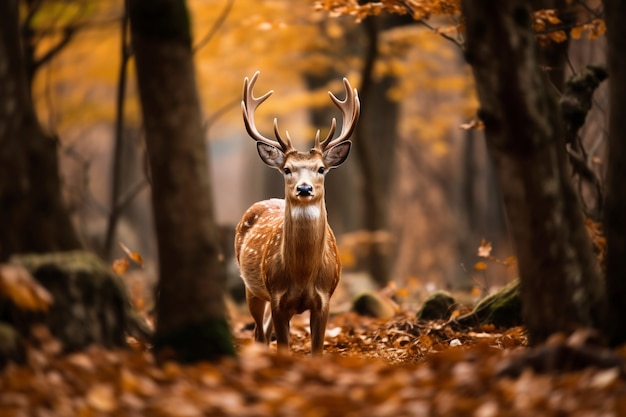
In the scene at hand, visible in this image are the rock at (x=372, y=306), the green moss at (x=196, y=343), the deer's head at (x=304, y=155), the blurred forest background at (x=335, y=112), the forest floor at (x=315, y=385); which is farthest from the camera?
the blurred forest background at (x=335, y=112)

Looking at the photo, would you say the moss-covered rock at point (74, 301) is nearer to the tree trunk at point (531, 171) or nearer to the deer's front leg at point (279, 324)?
the tree trunk at point (531, 171)

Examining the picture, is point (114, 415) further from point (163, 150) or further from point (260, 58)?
point (260, 58)

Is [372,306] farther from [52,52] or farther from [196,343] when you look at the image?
[196,343]

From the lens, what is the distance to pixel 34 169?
628 cm

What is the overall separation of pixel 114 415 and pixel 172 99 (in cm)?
190

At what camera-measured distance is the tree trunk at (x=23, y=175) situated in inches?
233

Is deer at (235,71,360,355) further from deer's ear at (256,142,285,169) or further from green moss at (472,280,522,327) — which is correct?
green moss at (472,280,522,327)

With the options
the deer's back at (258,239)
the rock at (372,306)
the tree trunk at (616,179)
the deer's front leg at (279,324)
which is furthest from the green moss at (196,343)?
the rock at (372,306)

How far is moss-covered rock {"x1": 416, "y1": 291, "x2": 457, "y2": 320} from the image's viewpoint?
9.69 metres

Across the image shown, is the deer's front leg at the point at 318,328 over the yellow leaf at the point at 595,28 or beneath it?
beneath

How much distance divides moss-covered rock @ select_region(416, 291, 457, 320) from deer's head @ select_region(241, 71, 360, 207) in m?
2.23

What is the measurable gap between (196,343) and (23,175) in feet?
5.00

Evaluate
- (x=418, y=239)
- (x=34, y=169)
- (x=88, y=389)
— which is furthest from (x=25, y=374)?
(x=418, y=239)

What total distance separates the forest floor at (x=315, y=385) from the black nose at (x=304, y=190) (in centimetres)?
212
